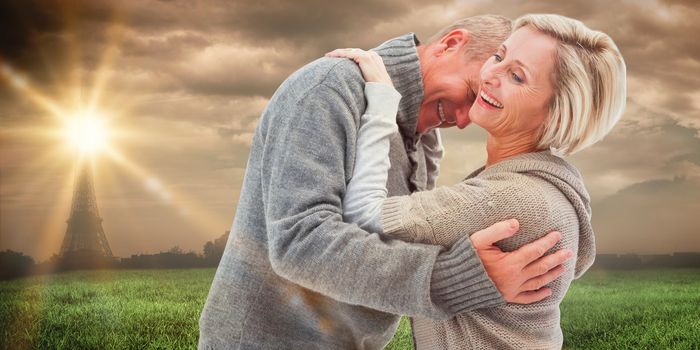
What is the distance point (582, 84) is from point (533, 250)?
41 cm

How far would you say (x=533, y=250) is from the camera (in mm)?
1468

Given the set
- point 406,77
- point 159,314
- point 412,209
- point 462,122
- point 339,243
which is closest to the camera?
point 339,243

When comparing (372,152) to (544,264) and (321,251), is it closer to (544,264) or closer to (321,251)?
(321,251)

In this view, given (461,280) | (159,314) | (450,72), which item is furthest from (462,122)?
(159,314)

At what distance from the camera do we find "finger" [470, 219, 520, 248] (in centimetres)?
144

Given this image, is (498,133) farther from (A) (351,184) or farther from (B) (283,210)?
(B) (283,210)

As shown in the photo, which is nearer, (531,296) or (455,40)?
(531,296)

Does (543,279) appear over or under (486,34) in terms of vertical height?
under

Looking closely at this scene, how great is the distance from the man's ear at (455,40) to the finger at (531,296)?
69 cm

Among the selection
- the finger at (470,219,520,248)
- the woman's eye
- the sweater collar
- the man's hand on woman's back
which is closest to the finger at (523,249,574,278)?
the man's hand on woman's back

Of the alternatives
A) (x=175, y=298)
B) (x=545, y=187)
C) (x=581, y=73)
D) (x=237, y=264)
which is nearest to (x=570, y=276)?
(x=545, y=187)

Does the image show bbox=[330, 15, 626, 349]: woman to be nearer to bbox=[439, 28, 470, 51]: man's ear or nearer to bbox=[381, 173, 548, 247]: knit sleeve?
bbox=[381, 173, 548, 247]: knit sleeve

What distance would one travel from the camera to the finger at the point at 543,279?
4.96 feet

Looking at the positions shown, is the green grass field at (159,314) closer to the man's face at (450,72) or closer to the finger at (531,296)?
the man's face at (450,72)
